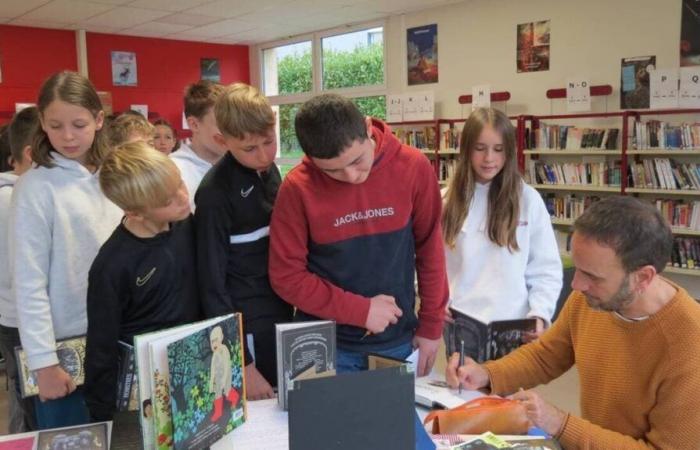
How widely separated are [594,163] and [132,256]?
5460mm

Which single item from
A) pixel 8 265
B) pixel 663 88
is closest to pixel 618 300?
pixel 8 265

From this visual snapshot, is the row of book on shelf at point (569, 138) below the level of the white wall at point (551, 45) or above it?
below

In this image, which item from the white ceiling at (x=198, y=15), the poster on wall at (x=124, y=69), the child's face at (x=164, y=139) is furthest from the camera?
the poster on wall at (x=124, y=69)

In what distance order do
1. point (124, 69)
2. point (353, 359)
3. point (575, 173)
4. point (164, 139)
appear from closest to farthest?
point (353, 359) → point (164, 139) → point (575, 173) → point (124, 69)

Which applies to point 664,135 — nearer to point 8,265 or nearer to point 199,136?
point 199,136

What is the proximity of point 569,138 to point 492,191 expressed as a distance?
14.2 ft

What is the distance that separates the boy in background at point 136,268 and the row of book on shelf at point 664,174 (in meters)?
5.12

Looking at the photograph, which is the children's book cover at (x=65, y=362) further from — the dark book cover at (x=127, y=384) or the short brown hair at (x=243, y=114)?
the short brown hair at (x=243, y=114)

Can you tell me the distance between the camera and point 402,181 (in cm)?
169

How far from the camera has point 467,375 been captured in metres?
1.71

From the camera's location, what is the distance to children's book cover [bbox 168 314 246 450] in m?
1.25

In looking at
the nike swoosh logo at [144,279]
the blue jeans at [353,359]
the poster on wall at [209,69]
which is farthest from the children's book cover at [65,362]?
the poster on wall at [209,69]

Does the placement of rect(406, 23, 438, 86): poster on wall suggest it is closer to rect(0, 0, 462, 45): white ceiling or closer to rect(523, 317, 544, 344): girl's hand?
rect(0, 0, 462, 45): white ceiling

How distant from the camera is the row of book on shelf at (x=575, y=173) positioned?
5891 millimetres
